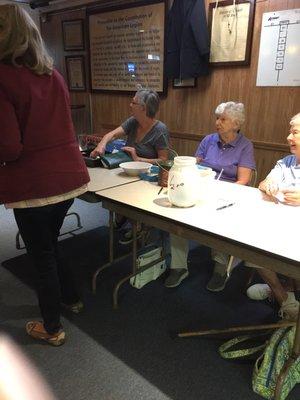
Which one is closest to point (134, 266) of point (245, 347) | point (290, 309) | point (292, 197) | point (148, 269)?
point (148, 269)

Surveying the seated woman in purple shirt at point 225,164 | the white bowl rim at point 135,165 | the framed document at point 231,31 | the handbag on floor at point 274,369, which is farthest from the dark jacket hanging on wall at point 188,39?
the handbag on floor at point 274,369

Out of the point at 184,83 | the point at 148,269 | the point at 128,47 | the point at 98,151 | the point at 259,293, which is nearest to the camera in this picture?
the point at 259,293

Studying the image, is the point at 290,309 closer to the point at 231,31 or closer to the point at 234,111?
the point at 234,111

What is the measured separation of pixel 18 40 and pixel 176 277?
5.32ft

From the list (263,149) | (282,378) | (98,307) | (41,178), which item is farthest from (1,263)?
(263,149)

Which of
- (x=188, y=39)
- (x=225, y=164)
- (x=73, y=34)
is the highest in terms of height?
(x=73, y=34)

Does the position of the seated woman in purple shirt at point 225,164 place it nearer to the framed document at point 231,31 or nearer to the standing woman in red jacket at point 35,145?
the framed document at point 231,31

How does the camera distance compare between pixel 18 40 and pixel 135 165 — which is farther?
pixel 135 165

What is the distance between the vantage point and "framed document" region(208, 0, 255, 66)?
8.84ft

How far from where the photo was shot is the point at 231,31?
279 centimetres

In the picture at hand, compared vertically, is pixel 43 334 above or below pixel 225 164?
below

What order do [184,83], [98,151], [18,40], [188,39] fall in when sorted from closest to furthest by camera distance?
1. [18,40]
2. [98,151]
3. [188,39]
4. [184,83]

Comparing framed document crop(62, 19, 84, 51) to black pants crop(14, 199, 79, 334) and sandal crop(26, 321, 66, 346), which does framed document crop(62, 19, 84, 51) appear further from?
sandal crop(26, 321, 66, 346)

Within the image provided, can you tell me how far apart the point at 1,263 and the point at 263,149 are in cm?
228
